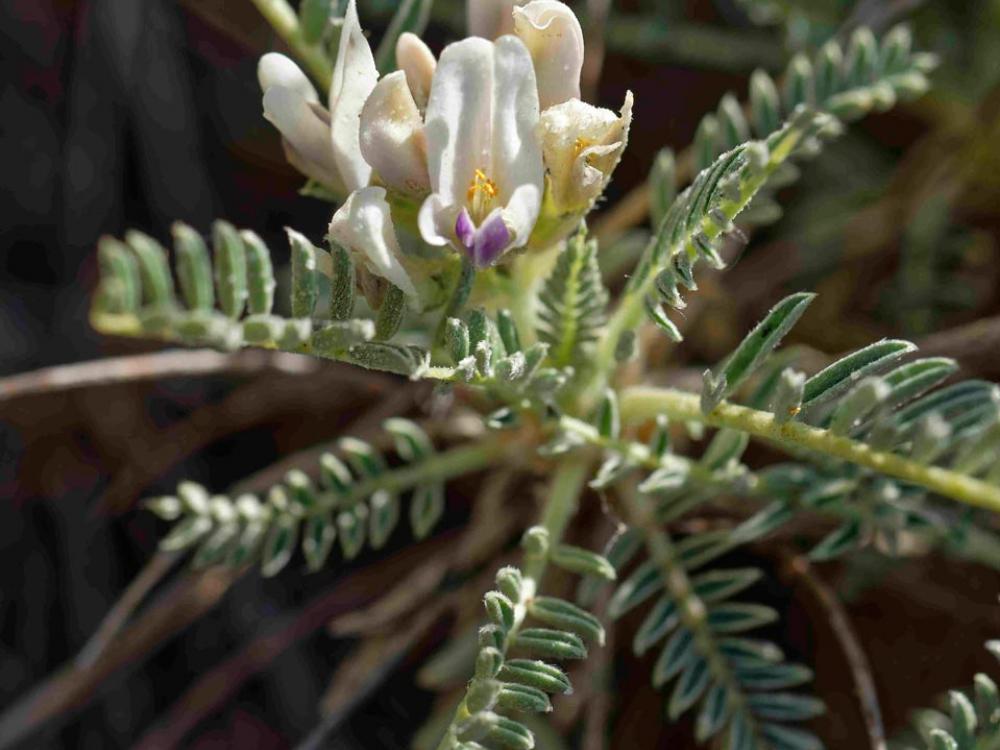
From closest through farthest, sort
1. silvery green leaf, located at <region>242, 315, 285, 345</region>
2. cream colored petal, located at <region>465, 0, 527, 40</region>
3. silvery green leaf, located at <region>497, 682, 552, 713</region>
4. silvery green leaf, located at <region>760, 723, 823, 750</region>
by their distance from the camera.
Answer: silvery green leaf, located at <region>242, 315, 285, 345</region> → silvery green leaf, located at <region>497, 682, 552, 713</region> → cream colored petal, located at <region>465, 0, 527, 40</region> → silvery green leaf, located at <region>760, 723, 823, 750</region>

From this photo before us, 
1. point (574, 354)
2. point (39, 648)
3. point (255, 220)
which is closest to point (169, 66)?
point (255, 220)

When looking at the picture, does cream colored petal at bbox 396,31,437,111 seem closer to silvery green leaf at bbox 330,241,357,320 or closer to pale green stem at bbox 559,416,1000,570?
silvery green leaf at bbox 330,241,357,320

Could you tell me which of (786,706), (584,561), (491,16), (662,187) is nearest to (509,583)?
(584,561)

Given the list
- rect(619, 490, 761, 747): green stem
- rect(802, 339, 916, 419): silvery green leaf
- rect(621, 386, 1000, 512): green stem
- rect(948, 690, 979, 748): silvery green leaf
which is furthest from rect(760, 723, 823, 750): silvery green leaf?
rect(802, 339, 916, 419): silvery green leaf

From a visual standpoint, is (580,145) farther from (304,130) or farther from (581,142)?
(304,130)

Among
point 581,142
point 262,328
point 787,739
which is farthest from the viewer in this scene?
point 787,739

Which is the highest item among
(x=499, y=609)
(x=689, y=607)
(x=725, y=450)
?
(x=725, y=450)
